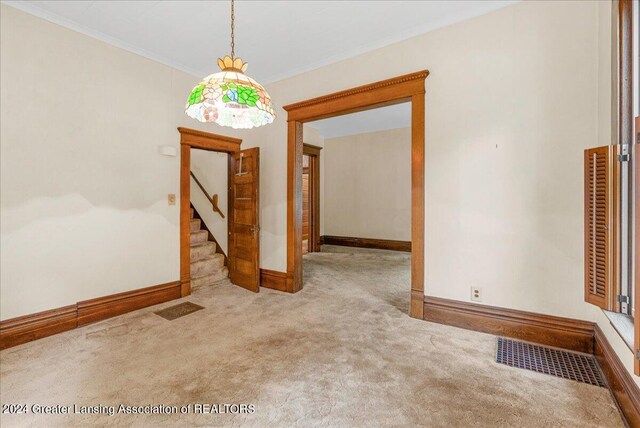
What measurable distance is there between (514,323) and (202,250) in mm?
4234

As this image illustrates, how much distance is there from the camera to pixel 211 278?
14.6 feet

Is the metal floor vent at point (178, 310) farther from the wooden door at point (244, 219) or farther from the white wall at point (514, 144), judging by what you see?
the white wall at point (514, 144)

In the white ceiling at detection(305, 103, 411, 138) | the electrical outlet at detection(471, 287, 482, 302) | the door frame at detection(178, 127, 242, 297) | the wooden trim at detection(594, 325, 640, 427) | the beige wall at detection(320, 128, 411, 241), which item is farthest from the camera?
the beige wall at detection(320, 128, 411, 241)

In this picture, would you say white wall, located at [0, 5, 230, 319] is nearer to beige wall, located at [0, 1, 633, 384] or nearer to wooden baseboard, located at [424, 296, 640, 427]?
beige wall, located at [0, 1, 633, 384]

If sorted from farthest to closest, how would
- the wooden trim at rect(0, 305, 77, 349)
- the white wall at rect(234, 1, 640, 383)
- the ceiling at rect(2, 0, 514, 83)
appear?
the ceiling at rect(2, 0, 514, 83), the wooden trim at rect(0, 305, 77, 349), the white wall at rect(234, 1, 640, 383)

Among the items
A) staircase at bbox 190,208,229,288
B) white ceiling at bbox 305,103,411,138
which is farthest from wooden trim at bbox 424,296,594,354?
white ceiling at bbox 305,103,411,138

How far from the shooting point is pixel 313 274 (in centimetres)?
495

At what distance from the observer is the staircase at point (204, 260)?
169 inches

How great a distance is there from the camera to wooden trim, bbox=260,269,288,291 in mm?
4051

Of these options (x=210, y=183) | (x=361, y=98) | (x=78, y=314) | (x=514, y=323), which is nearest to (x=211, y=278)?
(x=78, y=314)

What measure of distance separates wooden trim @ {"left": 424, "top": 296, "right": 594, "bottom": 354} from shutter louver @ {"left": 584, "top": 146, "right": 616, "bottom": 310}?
0.73 m

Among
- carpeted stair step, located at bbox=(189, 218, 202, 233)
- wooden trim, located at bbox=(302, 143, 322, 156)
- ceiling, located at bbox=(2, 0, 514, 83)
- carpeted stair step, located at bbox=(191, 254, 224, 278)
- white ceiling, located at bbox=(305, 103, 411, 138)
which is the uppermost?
white ceiling, located at bbox=(305, 103, 411, 138)

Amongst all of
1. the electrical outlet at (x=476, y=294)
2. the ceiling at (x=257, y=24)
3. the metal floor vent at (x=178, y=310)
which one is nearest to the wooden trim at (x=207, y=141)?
the ceiling at (x=257, y=24)

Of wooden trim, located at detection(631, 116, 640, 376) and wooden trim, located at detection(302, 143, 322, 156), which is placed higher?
wooden trim, located at detection(302, 143, 322, 156)
